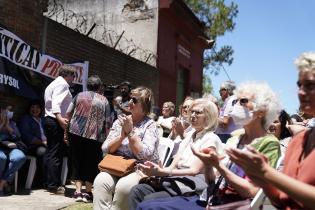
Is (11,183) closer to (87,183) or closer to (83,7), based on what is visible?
(87,183)

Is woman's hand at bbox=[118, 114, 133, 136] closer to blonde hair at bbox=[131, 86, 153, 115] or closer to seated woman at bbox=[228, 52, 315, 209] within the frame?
blonde hair at bbox=[131, 86, 153, 115]

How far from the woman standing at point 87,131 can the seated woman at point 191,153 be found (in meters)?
2.45

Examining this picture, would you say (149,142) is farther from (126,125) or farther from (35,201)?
(35,201)

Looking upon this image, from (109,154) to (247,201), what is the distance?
6.82ft

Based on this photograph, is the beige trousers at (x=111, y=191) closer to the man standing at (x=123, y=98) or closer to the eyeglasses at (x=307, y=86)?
the eyeglasses at (x=307, y=86)

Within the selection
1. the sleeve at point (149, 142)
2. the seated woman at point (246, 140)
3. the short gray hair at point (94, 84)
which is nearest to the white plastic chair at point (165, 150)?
the sleeve at point (149, 142)

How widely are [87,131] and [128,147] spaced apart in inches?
75.0

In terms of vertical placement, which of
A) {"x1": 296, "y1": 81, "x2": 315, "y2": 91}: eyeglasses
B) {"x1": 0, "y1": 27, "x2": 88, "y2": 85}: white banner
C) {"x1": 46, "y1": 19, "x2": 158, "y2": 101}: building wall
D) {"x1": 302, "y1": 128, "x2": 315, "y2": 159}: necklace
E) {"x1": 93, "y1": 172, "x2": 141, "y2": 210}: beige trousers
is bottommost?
{"x1": 93, "y1": 172, "x2": 141, "y2": 210}: beige trousers

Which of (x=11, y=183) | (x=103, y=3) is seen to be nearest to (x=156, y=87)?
(x=103, y=3)

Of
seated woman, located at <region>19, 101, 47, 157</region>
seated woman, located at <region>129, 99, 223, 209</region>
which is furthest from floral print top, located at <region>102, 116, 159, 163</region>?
seated woman, located at <region>19, 101, 47, 157</region>

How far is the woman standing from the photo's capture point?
643cm

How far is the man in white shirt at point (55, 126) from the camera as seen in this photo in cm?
686

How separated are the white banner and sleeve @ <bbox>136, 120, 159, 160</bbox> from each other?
3.23 meters

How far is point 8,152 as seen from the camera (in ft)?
20.9
